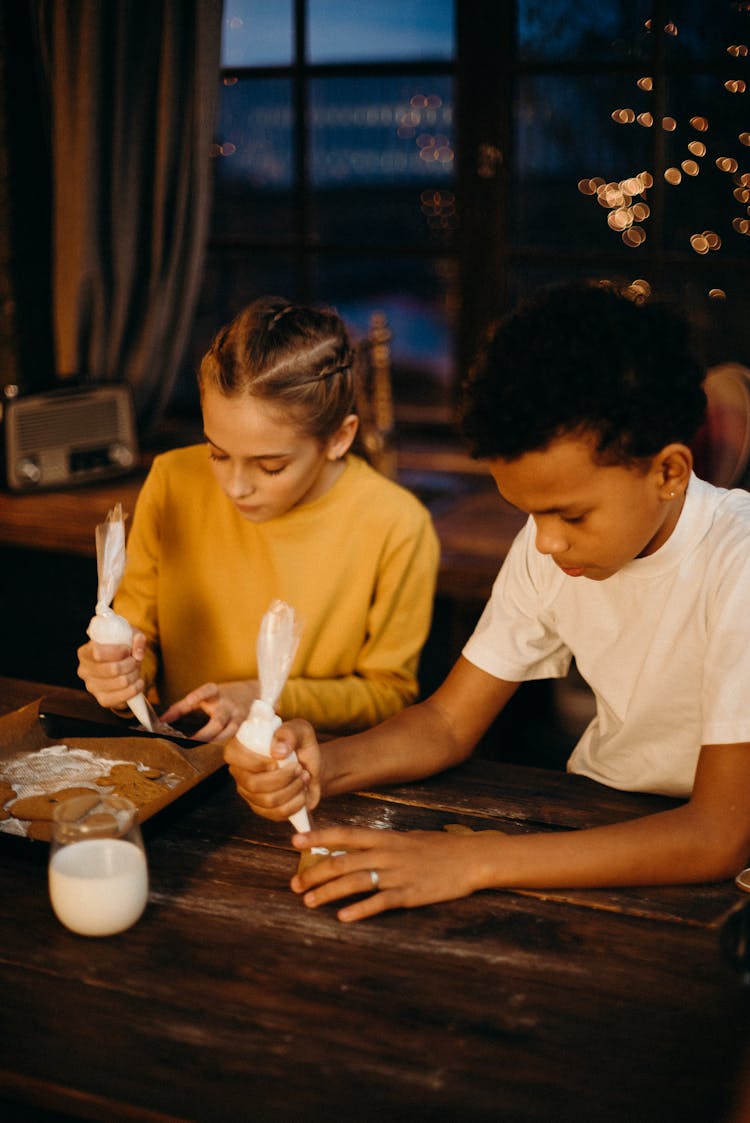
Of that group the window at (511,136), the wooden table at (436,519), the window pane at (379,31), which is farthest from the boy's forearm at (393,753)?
the window pane at (379,31)

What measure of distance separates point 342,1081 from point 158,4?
2957 millimetres

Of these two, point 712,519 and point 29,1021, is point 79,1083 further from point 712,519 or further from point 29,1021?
point 712,519

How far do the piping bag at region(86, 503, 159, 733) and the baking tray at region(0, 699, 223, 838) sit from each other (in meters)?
0.04

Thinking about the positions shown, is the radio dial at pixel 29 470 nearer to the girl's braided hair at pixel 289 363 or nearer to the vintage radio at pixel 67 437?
the vintage radio at pixel 67 437

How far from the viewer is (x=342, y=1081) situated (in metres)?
1.01

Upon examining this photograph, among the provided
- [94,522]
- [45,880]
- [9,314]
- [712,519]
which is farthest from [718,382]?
[9,314]

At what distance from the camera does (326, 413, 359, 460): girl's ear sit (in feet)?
6.28

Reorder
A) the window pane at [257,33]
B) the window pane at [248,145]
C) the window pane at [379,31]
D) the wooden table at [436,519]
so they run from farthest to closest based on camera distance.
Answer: the window pane at [248,145], the window pane at [257,33], the window pane at [379,31], the wooden table at [436,519]

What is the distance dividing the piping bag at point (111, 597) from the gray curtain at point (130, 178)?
1665mm

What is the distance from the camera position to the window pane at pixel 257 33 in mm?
3352

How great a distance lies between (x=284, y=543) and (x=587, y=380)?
854mm

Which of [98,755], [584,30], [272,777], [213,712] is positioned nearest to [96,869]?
[272,777]

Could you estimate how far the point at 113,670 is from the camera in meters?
1.59

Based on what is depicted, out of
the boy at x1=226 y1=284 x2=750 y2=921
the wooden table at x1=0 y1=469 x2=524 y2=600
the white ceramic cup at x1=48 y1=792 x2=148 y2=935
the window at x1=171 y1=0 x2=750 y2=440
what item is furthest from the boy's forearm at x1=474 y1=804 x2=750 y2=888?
the window at x1=171 y1=0 x2=750 y2=440
